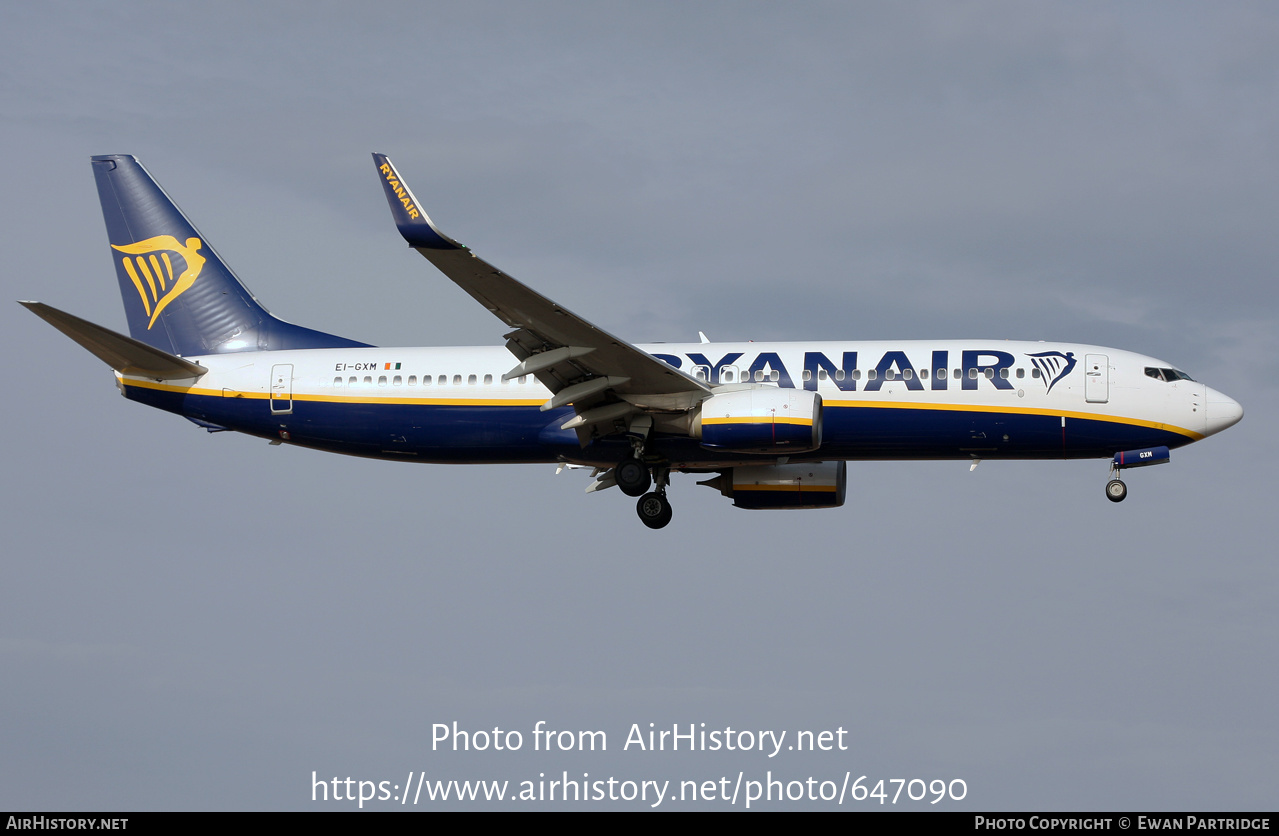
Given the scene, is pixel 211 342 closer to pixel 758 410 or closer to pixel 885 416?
pixel 758 410

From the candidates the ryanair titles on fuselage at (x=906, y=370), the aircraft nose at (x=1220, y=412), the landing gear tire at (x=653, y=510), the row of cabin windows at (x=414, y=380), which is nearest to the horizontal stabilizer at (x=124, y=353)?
the row of cabin windows at (x=414, y=380)

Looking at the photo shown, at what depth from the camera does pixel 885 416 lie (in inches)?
1430

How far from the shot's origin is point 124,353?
128 ft

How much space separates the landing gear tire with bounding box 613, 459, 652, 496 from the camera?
37844mm

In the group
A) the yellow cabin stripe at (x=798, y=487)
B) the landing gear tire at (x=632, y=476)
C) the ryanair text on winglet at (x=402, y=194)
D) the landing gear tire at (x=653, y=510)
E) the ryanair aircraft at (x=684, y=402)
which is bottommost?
the landing gear tire at (x=653, y=510)

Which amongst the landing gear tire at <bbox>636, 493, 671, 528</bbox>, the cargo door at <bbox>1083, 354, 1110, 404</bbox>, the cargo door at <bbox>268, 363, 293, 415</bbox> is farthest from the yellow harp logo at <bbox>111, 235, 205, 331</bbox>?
the cargo door at <bbox>1083, 354, 1110, 404</bbox>

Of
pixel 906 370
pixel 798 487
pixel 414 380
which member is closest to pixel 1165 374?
pixel 906 370

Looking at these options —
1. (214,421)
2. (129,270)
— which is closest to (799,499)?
(214,421)

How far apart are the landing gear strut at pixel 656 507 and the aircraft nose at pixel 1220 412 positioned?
558 inches

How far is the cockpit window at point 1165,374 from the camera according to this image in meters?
37.2

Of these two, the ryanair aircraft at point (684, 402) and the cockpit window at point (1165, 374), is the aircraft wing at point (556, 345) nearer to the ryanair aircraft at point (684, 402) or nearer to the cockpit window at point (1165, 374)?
the ryanair aircraft at point (684, 402)

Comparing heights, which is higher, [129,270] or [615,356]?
[129,270]

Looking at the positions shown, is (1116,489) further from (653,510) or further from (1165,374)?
(653,510)

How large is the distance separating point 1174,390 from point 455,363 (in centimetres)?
1890
